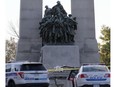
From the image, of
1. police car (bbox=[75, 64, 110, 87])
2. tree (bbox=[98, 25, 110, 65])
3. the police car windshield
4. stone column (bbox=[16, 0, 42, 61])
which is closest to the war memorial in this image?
stone column (bbox=[16, 0, 42, 61])

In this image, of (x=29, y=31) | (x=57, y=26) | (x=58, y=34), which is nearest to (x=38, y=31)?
(x=29, y=31)

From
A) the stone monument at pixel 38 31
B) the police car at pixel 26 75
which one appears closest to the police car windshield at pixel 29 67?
the police car at pixel 26 75

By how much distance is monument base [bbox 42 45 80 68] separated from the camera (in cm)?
2486

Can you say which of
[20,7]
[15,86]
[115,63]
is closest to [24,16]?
[20,7]

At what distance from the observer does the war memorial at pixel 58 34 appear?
82.3ft

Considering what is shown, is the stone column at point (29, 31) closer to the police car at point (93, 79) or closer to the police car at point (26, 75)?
the police car at point (26, 75)

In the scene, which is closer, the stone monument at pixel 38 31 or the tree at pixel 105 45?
the stone monument at pixel 38 31

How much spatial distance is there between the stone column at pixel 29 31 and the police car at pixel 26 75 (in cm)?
1296

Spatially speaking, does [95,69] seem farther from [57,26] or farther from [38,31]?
[38,31]

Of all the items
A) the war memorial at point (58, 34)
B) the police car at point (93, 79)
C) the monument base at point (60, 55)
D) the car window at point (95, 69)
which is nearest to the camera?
the police car at point (93, 79)

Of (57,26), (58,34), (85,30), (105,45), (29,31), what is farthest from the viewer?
(105,45)

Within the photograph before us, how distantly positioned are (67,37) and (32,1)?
4368mm

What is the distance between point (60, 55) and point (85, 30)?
3.78 meters

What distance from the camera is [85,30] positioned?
90.6ft
